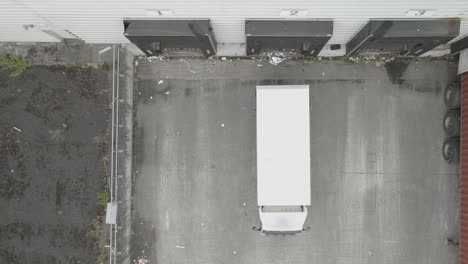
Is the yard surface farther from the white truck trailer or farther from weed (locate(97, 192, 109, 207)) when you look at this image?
the white truck trailer

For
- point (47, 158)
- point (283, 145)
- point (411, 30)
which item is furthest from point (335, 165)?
point (47, 158)

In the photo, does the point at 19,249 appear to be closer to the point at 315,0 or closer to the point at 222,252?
the point at 222,252

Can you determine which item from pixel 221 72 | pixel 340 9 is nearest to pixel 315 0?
pixel 340 9

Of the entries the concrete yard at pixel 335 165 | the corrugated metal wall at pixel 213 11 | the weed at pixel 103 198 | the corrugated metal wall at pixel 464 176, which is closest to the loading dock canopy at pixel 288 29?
the corrugated metal wall at pixel 213 11

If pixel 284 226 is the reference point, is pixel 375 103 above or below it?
above

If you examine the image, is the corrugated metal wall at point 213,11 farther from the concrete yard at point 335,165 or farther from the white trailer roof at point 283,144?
the concrete yard at point 335,165

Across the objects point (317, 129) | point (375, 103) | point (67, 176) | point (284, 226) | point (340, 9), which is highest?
point (340, 9)
